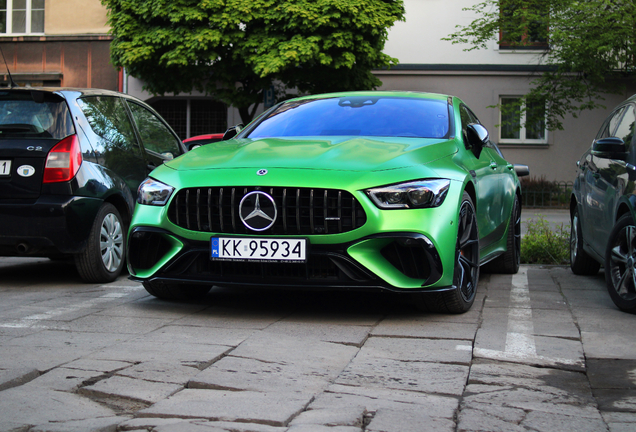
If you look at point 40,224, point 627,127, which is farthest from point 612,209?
point 40,224

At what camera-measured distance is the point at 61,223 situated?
20.6 feet

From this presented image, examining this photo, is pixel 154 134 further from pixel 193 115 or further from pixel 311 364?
pixel 193 115

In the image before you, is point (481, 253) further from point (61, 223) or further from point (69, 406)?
point (69, 406)

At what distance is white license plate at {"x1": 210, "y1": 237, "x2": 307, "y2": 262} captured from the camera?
15.5 feet

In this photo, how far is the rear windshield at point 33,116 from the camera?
21.2 feet

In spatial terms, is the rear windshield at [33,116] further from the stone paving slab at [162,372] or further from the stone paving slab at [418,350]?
the stone paving slab at [418,350]

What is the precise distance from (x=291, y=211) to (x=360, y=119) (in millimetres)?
1509

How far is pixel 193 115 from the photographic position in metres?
27.9

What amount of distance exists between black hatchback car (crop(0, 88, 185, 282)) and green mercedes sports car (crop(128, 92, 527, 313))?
4.03 feet

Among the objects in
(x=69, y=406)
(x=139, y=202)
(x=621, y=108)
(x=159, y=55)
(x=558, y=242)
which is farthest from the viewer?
(x=159, y=55)

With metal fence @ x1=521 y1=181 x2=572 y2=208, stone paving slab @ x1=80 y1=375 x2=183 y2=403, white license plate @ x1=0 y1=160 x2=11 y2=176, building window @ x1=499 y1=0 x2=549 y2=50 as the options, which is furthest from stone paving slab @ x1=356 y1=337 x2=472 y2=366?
building window @ x1=499 y1=0 x2=549 y2=50

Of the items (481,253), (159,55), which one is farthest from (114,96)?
(159,55)

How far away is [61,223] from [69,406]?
3.42 meters

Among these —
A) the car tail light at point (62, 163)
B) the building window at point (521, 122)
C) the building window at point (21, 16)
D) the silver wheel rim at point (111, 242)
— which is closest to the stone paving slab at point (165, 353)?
the car tail light at point (62, 163)
